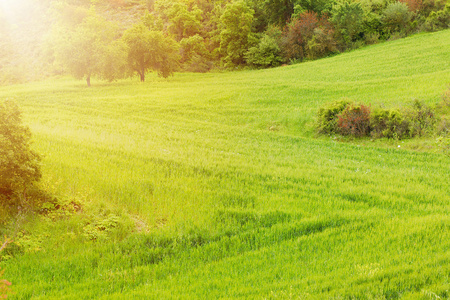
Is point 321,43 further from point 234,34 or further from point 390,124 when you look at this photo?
point 390,124

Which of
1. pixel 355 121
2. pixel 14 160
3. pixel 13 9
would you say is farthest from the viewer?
pixel 13 9

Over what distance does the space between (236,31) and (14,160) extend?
5850 centimetres

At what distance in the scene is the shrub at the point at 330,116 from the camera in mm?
18233

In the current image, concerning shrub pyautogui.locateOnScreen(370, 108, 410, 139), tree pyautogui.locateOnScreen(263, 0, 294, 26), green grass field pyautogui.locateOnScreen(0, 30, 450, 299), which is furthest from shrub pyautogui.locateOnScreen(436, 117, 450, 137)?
tree pyautogui.locateOnScreen(263, 0, 294, 26)

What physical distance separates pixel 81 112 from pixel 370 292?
76.5 feet

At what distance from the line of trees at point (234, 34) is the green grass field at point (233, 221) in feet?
86.8

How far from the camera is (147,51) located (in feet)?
140

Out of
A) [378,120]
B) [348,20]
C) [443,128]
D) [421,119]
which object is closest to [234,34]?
[348,20]

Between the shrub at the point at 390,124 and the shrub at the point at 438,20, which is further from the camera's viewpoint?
the shrub at the point at 438,20

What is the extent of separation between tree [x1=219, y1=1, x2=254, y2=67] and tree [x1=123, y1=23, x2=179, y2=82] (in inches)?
697

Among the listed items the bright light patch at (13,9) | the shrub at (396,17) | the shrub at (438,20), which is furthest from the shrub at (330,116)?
the bright light patch at (13,9)

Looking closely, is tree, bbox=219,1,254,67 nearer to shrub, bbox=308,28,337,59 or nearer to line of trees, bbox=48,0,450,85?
line of trees, bbox=48,0,450,85

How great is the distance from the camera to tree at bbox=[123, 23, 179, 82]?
137 feet

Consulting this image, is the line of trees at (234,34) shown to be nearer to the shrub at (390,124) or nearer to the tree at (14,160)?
the shrub at (390,124)
